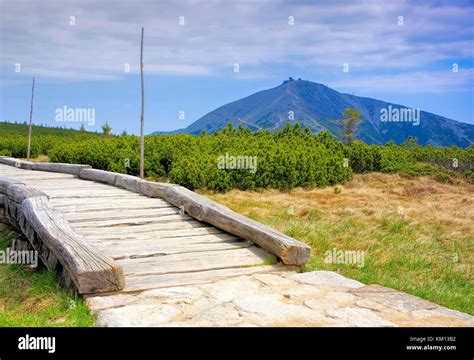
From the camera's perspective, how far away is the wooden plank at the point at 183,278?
496 centimetres

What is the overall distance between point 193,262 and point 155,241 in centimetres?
90

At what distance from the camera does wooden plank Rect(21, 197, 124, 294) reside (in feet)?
15.2

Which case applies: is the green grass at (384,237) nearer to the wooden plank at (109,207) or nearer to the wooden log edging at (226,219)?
the wooden log edging at (226,219)

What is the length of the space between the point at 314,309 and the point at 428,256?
3.59 m

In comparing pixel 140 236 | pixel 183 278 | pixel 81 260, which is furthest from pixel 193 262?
pixel 81 260

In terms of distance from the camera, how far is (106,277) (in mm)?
4688

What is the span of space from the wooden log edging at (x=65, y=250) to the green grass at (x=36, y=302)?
6.3 inches

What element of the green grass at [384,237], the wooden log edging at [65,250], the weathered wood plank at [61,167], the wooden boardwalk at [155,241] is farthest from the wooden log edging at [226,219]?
the weathered wood plank at [61,167]

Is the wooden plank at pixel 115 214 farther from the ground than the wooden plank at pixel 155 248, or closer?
farther from the ground

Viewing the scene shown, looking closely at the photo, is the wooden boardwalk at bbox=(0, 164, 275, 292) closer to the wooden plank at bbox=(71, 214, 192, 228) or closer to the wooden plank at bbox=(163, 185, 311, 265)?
the wooden plank at bbox=(71, 214, 192, 228)

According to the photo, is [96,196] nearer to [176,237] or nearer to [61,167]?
[176,237]

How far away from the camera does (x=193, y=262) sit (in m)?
5.65
